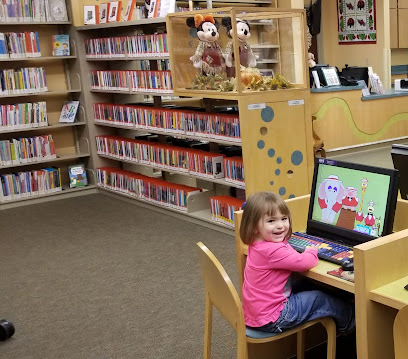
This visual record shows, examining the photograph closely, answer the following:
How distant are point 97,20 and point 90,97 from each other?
87 cm

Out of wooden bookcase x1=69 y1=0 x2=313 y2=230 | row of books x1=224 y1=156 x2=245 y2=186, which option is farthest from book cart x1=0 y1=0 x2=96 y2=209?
row of books x1=224 y1=156 x2=245 y2=186

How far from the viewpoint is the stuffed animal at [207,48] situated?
4.82 meters

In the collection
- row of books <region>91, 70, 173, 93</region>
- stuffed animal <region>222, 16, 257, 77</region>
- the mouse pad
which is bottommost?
the mouse pad

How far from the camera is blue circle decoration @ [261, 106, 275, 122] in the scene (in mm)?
4562

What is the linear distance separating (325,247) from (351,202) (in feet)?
0.68

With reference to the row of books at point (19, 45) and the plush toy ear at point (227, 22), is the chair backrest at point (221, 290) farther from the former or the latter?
the row of books at point (19, 45)

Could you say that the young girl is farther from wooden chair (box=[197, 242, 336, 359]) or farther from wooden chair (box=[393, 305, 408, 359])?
wooden chair (box=[393, 305, 408, 359])

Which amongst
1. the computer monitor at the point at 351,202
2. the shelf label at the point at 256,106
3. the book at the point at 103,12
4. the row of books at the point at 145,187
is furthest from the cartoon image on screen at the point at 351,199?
the book at the point at 103,12

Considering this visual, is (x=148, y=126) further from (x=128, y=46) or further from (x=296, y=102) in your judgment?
(x=296, y=102)

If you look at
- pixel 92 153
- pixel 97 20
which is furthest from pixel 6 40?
pixel 92 153

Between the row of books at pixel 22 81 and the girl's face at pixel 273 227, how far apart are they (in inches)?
190

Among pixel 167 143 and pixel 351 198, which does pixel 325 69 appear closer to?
pixel 167 143

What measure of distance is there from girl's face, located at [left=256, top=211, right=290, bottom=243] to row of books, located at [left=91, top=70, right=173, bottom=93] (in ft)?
10.8

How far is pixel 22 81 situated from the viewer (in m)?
6.43
